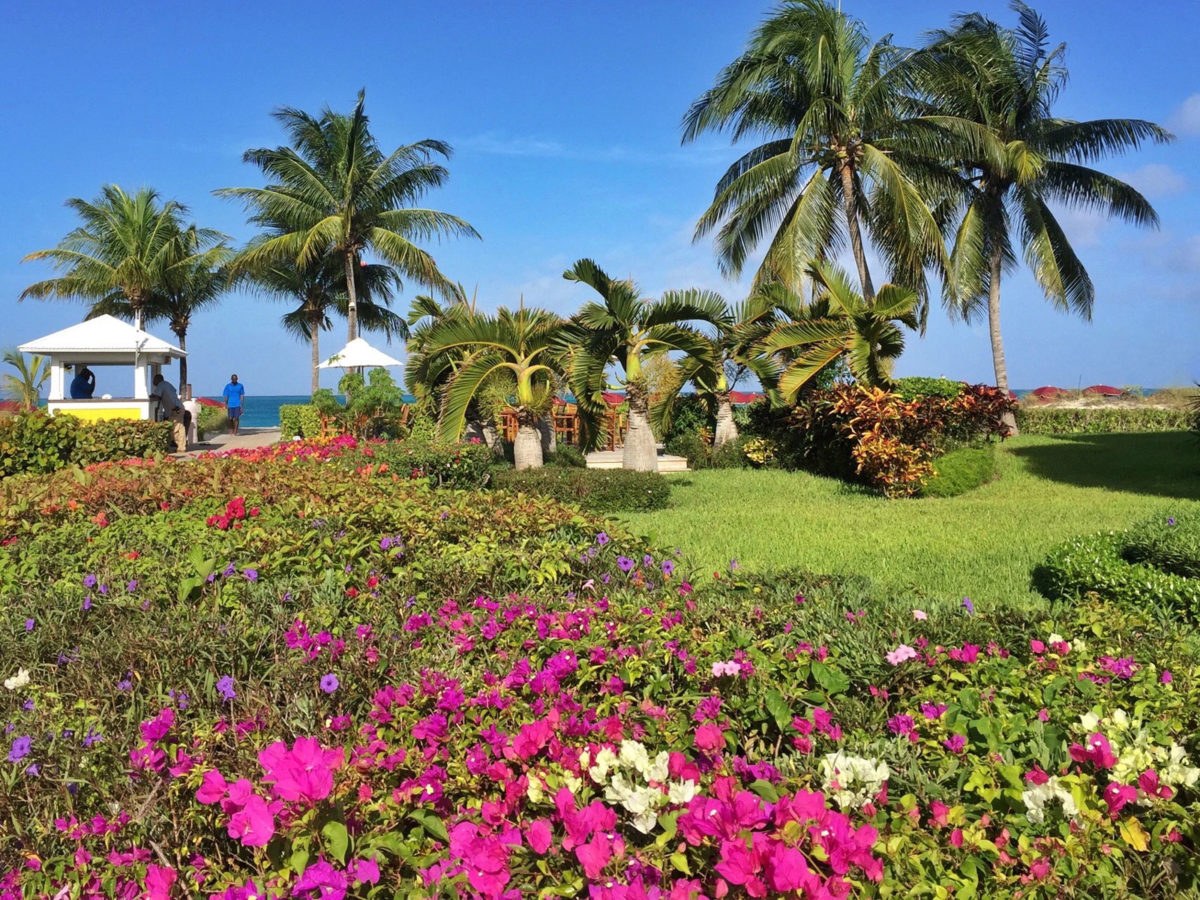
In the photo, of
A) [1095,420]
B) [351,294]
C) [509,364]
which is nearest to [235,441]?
[351,294]

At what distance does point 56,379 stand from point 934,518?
60.8 ft

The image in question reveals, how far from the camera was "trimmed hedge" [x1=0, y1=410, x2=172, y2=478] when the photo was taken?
10.7 meters

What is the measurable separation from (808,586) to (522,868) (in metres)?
2.87

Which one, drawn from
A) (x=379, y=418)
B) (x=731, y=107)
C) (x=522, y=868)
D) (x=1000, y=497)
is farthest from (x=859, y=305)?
(x=522, y=868)

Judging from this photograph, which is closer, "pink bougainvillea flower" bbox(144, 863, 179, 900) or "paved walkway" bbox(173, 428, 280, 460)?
"pink bougainvillea flower" bbox(144, 863, 179, 900)

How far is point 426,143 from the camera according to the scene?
2609 centimetres

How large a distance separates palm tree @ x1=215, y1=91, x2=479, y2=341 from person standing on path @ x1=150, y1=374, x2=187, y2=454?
6529mm

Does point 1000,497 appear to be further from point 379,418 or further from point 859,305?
point 379,418

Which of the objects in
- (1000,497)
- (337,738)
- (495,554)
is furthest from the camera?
(1000,497)

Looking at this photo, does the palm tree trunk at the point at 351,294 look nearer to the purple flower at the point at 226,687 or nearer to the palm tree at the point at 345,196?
the palm tree at the point at 345,196

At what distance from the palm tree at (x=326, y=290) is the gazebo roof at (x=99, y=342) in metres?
10.0

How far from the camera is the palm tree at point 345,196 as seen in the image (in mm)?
25422

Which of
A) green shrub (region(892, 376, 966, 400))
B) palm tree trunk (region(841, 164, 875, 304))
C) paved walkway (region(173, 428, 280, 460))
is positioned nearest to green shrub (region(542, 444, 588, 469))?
green shrub (region(892, 376, 966, 400))

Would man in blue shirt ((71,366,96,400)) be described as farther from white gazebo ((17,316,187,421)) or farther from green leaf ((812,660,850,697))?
green leaf ((812,660,850,697))
